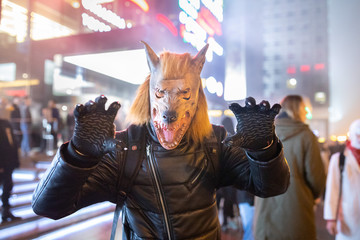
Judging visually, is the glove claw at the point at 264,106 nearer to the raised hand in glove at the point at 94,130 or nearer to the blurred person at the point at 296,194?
the raised hand in glove at the point at 94,130

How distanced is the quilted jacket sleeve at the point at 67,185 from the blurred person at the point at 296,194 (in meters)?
1.38

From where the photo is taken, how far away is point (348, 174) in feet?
6.75

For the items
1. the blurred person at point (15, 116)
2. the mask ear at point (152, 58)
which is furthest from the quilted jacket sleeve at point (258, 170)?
the blurred person at point (15, 116)

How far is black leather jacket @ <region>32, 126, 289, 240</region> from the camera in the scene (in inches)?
36.5

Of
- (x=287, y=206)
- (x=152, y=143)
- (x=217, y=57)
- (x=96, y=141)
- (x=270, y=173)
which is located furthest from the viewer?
(x=217, y=57)

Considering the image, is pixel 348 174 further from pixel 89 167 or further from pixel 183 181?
pixel 89 167

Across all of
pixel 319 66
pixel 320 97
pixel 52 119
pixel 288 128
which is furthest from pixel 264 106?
pixel 319 66

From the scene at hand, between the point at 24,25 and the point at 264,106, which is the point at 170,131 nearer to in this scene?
the point at 264,106

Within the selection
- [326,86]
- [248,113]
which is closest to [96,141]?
[248,113]

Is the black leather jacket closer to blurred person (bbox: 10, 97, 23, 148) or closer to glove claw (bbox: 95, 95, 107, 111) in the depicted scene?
glove claw (bbox: 95, 95, 107, 111)

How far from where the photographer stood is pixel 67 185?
31.8 inches

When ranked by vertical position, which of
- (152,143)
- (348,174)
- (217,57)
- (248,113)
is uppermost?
(217,57)

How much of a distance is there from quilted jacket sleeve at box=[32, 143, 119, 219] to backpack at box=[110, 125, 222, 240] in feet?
0.12

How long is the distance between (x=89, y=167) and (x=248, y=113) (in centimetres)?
54
